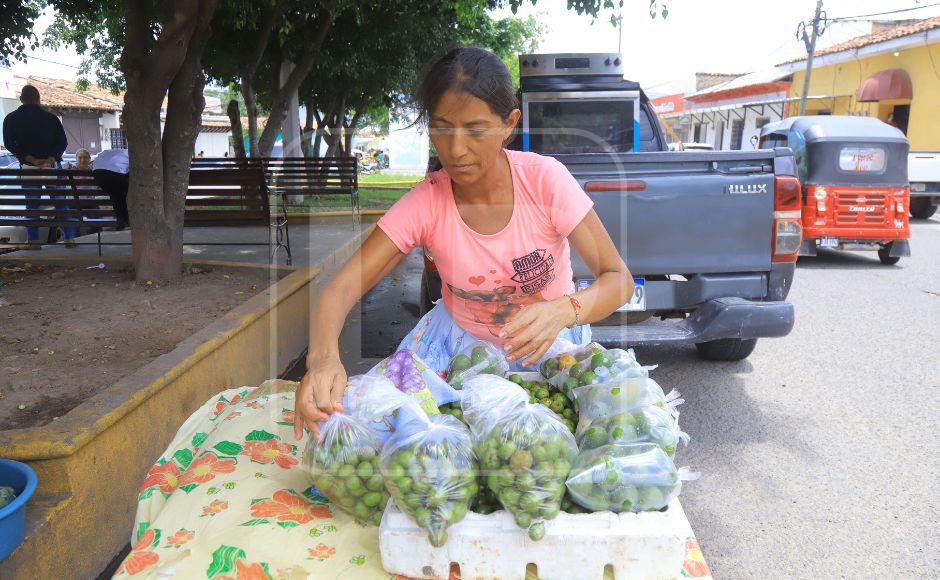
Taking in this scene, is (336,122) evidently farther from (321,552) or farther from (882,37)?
(321,552)

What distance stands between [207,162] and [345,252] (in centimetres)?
252

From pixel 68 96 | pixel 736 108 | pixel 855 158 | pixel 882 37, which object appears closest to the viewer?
pixel 855 158

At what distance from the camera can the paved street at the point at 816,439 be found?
3.01 m

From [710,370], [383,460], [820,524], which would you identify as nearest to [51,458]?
[383,460]

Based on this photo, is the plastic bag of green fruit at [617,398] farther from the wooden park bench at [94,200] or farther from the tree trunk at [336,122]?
the tree trunk at [336,122]

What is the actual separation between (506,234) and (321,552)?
1126 mm

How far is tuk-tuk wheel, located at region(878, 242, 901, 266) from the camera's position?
9836mm

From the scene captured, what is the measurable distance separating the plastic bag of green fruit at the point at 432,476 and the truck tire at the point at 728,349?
4.29 m

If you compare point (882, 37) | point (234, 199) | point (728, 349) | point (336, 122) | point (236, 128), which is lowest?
point (728, 349)

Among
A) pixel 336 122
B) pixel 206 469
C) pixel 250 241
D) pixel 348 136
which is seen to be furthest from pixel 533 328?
pixel 336 122

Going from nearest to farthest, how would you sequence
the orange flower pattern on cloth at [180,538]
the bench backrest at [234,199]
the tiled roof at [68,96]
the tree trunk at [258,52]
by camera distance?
the orange flower pattern on cloth at [180,538] → the bench backrest at [234,199] → the tree trunk at [258,52] → the tiled roof at [68,96]

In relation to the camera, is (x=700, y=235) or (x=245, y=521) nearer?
(x=245, y=521)

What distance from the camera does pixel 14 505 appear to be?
2102 millimetres

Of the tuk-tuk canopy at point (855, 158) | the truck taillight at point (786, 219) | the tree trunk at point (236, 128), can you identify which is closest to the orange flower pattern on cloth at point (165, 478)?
the truck taillight at point (786, 219)
